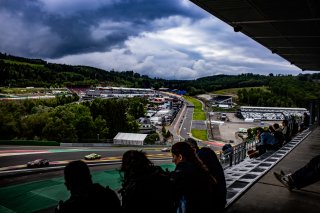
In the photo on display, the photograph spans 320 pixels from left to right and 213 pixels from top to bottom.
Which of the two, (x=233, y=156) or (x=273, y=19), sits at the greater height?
(x=273, y=19)

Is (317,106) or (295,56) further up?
(295,56)

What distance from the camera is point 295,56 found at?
37.5 feet

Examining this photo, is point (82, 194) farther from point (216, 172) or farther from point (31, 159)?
point (31, 159)

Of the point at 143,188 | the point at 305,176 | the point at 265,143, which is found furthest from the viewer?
the point at 265,143

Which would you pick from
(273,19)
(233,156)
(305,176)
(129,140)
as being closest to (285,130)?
(233,156)

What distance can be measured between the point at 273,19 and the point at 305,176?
10.7 ft

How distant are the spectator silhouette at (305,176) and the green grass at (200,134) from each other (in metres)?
55.9

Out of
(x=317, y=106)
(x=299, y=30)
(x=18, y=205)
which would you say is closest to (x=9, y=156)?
(x=18, y=205)

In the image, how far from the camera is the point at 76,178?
2.33m

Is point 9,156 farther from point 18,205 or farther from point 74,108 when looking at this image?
point 74,108

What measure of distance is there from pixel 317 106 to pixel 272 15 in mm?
12429

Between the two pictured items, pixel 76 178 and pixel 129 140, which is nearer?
pixel 76 178

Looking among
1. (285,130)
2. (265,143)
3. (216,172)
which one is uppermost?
(216,172)

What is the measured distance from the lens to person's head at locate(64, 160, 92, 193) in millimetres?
2324
